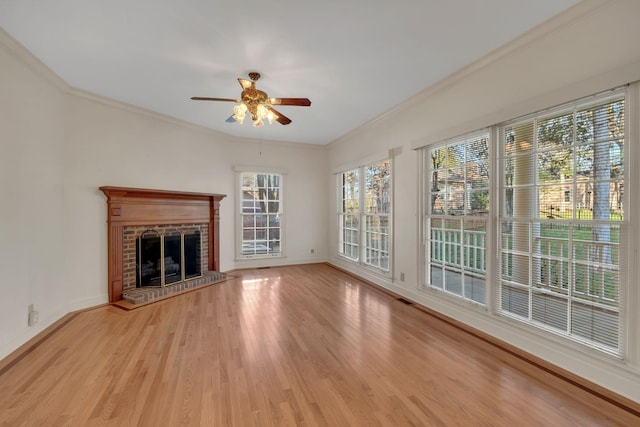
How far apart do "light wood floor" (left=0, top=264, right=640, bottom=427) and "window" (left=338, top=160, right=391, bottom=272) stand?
151cm

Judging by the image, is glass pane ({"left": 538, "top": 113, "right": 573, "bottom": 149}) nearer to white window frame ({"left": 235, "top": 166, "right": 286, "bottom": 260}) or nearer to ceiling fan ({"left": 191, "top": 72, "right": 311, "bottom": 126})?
ceiling fan ({"left": 191, "top": 72, "right": 311, "bottom": 126})

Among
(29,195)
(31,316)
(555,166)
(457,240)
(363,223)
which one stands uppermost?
(555,166)

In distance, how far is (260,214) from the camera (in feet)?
20.0

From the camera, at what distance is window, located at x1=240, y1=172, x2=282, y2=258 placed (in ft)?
19.7

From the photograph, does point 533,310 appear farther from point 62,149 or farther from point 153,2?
point 62,149

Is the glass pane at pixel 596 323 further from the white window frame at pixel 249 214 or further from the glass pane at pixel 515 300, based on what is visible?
the white window frame at pixel 249 214

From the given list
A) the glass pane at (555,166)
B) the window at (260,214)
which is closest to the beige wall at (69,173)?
the window at (260,214)

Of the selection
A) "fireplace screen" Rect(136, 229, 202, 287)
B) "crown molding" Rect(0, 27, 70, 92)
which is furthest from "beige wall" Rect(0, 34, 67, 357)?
"fireplace screen" Rect(136, 229, 202, 287)

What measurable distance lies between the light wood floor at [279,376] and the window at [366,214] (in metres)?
1.51

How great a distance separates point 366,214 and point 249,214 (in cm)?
254

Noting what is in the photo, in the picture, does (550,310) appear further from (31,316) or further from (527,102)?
(31,316)

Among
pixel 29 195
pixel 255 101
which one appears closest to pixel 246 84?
pixel 255 101

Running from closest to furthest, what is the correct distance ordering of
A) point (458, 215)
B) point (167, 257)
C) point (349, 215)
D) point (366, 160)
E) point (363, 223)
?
point (458, 215), point (167, 257), point (366, 160), point (363, 223), point (349, 215)

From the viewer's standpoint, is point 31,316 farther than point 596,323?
Yes
